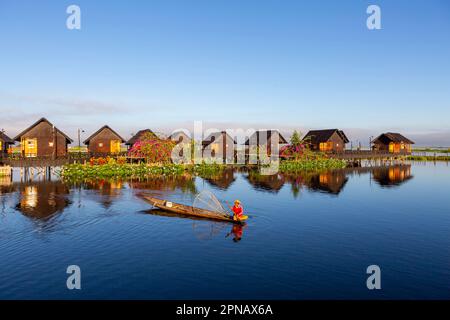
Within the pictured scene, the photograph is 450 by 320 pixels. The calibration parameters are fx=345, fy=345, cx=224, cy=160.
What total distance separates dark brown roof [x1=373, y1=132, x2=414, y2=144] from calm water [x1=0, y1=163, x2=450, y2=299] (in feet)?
184

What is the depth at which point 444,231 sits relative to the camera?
69.5 ft

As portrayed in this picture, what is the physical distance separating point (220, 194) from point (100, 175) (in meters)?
20.8

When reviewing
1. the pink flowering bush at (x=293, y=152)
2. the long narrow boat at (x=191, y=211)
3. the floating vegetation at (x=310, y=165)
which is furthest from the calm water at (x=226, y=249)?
the pink flowering bush at (x=293, y=152)

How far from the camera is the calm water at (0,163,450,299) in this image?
512 inches

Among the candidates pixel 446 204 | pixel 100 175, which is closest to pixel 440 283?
pixel 446 204

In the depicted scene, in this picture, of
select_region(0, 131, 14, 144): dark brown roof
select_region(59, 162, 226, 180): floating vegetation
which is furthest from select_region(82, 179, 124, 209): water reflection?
select_region(0, 131, 14, 144): dark brown roof

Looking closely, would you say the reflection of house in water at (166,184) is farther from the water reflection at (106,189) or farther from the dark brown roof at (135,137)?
the dark brown roof at (135,137)

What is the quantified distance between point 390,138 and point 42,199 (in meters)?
77.2

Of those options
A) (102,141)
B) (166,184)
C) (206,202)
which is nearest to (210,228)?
(206,202)

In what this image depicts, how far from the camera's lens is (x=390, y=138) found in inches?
3260

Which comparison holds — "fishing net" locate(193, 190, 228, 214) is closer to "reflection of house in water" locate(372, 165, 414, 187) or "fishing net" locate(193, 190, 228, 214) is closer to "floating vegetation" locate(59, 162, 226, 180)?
"floating vegetation" locate(59, 162, 226, 180)

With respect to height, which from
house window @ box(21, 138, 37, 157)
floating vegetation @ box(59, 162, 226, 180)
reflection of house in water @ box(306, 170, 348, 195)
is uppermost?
house window @ box(21, 138, 37, 157)

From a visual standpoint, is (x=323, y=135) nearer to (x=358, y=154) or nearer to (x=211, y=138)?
(x=358, y=154)
